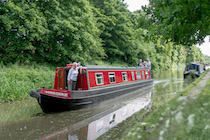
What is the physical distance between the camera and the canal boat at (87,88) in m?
7.00

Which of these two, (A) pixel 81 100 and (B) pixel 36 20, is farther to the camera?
(B) pixel 36 20

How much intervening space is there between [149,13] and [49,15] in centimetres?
852

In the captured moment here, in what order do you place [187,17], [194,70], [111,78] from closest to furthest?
[187,17] < [111,78] < [194,70]

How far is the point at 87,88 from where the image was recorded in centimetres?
814

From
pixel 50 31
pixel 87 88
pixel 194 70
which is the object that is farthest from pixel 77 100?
pixel 194 70

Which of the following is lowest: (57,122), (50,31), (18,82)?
(57,122)

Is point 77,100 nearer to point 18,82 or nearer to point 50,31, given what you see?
point 18,82

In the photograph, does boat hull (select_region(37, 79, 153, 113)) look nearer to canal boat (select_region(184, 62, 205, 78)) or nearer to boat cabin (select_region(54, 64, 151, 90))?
boat cabin (select_region(54, 64, 151, 90))

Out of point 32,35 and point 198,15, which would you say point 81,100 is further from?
point 32,35

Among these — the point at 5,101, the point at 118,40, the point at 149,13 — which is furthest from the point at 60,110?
the point at 118,40

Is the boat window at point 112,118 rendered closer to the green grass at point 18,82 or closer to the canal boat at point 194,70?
the green grass at point 18,82

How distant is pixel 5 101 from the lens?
8422 mm

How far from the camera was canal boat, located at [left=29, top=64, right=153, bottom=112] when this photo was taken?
700 centimetres

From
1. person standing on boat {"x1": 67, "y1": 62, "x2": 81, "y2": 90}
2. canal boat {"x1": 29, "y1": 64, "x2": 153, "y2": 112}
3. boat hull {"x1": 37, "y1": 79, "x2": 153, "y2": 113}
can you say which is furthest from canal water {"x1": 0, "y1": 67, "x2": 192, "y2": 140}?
person standing on boat {"x1": 67, "y1": 62, "x2": 81, "y2": 90}
